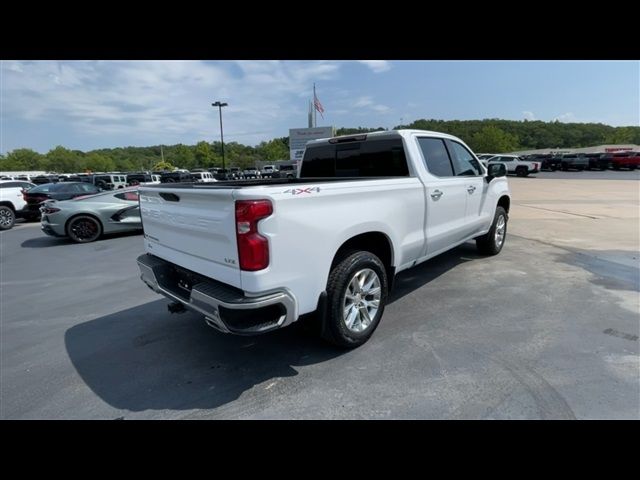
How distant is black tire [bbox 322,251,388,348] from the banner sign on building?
106ft

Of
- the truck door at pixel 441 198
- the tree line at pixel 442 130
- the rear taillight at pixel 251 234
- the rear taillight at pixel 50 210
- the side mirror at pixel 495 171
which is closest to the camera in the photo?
the rear taillight at pixel 251 234

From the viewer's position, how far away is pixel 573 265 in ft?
18.7

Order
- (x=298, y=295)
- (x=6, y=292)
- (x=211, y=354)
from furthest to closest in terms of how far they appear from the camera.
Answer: (x=6, y=292)
(x=211, y=354)
(x=298, y=295)

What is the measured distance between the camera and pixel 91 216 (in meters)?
9.30

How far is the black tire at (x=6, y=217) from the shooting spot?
12251 mm

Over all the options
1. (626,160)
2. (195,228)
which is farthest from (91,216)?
(626,160)

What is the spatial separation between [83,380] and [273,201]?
90.3 inches

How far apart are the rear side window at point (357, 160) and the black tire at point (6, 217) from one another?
12901mm

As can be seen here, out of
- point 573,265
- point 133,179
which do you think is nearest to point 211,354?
point 573,265

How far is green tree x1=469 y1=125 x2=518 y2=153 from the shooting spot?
82000 millimetres

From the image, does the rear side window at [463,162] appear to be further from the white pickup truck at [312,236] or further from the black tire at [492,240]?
the black tire at [492,240]

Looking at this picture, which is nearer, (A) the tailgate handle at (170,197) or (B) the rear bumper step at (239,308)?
(B) the rear bumper step at (239,308)

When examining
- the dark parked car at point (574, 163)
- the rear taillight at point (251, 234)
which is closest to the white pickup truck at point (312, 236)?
the rear taillight at point (251, 234)
